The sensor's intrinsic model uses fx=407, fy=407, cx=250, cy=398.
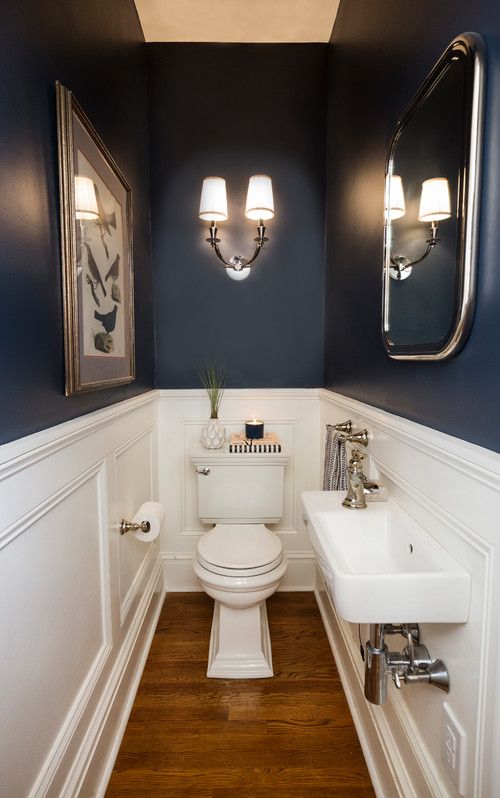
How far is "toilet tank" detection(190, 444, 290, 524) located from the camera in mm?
1938

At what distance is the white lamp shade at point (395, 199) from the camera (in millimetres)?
1084

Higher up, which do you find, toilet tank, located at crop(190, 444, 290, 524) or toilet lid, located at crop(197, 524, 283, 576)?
toilet tank, located at crop(190, 444, 290, 524)

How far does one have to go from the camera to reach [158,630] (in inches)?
74.6

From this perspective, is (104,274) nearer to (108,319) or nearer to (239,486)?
(108,319)

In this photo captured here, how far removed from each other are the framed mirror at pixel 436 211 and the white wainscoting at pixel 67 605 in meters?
0.88

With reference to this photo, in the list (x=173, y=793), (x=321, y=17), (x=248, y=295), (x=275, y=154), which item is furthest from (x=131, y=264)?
(x=173, y=793)

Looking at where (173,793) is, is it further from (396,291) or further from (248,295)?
(248,295)

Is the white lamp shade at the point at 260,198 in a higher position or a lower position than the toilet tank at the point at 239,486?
higher

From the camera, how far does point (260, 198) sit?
188 cm

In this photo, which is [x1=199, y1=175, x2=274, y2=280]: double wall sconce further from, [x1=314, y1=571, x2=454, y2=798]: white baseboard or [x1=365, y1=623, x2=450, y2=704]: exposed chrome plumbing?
[x1=314, y1=571, x2=454, y2=798]: white baseboard

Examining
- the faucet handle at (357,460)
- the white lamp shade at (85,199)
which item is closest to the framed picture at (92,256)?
the white lamp shade at (85,199)

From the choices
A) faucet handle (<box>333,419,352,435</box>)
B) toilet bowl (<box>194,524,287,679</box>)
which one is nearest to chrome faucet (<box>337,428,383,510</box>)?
faucet handle (<box>333,419,352,435</box>)

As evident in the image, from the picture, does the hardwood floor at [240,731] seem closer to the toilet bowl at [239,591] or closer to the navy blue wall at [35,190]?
the toilet bowl at [239,591]

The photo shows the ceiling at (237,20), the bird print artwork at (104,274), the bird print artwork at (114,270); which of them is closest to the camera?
the bird print artwork at (104,274)
